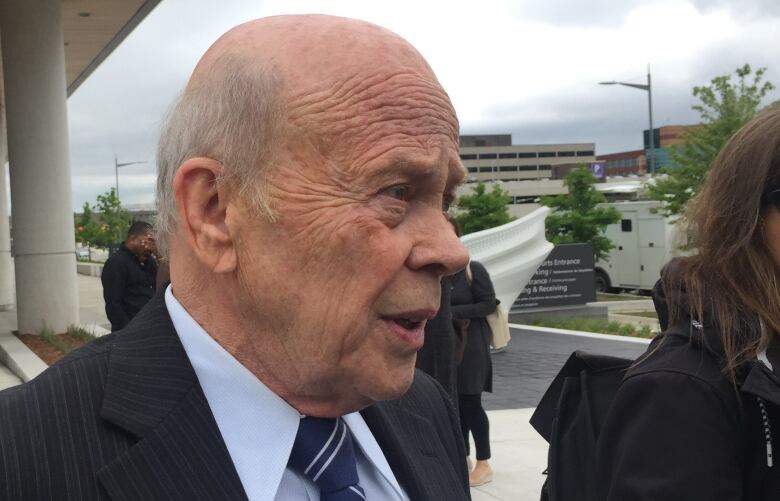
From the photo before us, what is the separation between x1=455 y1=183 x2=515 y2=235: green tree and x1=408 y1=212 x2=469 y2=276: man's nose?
2408 cm

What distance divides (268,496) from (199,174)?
504 mm

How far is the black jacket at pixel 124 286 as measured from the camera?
8.38 m

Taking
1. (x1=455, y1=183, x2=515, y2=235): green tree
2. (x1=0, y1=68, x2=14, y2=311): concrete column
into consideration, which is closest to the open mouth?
(x1=455, y1=183, x2=515, y2=235): green tree

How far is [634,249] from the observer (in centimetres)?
2889

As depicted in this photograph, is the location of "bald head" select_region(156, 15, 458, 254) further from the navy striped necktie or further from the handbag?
the handbag

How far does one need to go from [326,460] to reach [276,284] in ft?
1.00

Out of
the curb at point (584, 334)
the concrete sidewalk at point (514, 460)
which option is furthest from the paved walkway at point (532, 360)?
the concrete sidewalk at point (514, 460)

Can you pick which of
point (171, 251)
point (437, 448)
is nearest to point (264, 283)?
point (171, 251)

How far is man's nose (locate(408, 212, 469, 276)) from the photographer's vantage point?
1338 millimetres

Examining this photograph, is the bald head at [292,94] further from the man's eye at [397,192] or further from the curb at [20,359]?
the curb at [20,359]

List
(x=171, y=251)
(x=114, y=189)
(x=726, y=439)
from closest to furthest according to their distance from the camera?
(x=171, y=251)
(x=726, y=439)
(x=114, y=189)

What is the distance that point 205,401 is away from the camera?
141 centimetres

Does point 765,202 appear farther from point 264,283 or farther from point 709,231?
point 264,283

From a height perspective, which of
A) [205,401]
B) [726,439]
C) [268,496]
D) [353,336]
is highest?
[353,336]
